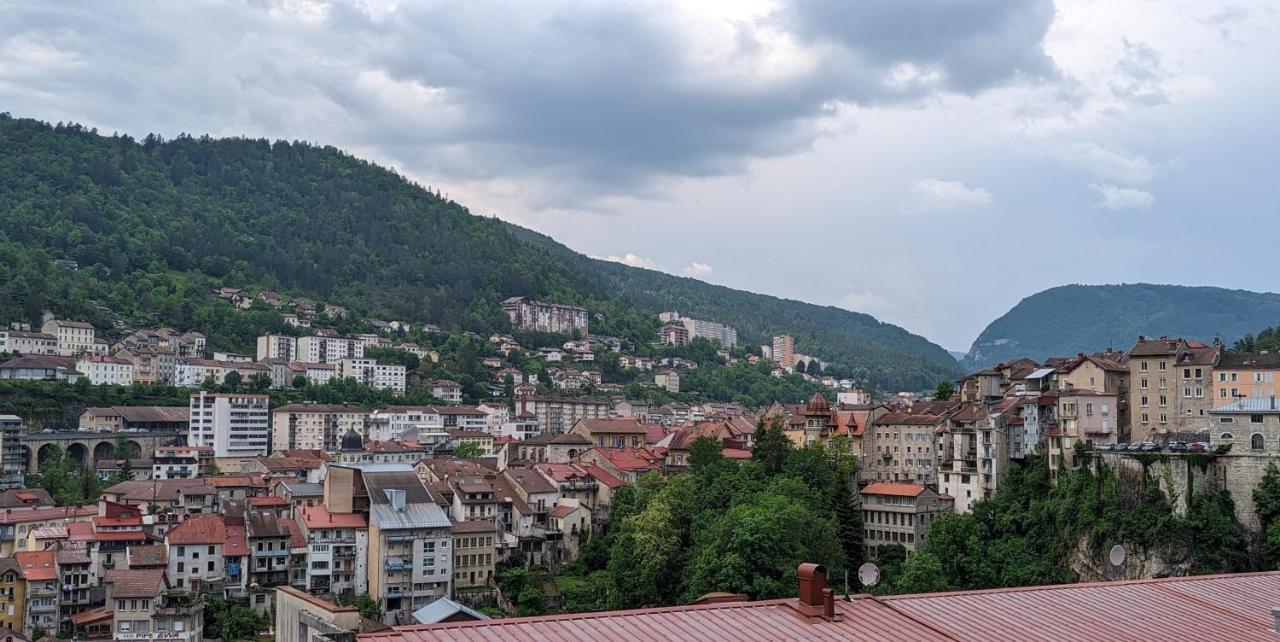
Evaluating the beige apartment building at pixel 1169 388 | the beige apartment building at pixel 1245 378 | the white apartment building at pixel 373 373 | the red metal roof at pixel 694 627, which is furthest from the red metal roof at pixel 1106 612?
the white apartment building at pixel 373 373

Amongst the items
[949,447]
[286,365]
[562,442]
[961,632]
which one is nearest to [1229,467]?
[949,447]

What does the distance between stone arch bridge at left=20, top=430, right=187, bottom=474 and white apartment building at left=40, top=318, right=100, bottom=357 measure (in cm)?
2874

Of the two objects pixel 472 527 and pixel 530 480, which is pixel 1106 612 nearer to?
pixel 472 527

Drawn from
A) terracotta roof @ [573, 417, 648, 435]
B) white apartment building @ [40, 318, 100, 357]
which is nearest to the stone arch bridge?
white apartment building @ [40, 318, 100, 357]

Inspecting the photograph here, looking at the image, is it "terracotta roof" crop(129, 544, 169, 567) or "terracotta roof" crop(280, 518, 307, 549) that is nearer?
"terracotta roof" crop(129, 544, 169, 567)

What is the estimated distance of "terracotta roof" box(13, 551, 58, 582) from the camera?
5978cm

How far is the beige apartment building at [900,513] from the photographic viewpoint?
67.4m

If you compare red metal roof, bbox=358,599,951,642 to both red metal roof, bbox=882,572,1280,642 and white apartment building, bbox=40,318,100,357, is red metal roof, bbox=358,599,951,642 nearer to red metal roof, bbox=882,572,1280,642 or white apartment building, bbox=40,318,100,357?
red metal roof, bbox=882,572,1280,642

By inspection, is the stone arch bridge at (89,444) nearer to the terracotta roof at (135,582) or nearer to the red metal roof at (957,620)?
the terracotta roof at (135,582)

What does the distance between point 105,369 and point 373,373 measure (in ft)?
107

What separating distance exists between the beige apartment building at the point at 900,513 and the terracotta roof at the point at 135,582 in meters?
38.5

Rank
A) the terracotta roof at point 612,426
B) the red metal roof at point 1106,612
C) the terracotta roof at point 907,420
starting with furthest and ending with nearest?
1. the terracotta roof at point 612,426
2. the terracotta roof at point 907,420
3. the red metal roof at point 1106,612

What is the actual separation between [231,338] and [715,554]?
104m

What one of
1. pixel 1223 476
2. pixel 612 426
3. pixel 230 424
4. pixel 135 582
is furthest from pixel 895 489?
pixel 230 424
